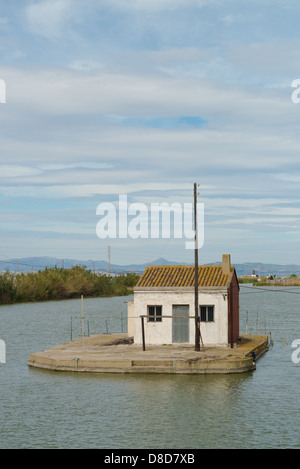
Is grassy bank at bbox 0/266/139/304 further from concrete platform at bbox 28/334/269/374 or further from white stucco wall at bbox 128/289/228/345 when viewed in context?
white stucco wall at bbox 128/289/228/345

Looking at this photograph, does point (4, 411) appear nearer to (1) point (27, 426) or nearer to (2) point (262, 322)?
(1) point (27, 426)

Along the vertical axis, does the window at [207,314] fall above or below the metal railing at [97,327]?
above

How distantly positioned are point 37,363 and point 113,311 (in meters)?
47.3

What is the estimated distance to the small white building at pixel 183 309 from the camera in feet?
121

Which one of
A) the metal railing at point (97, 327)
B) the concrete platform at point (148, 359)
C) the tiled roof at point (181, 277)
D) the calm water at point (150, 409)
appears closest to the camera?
the calm water at point (150, 409)

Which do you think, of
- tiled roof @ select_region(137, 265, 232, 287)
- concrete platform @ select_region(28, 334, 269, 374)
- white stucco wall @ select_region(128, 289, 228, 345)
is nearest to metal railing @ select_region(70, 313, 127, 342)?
tiled roof @ select_region(137, 265, 232, 287)

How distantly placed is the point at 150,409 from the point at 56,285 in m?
85.7

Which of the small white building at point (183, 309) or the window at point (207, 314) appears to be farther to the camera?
the window at point (207, 314)

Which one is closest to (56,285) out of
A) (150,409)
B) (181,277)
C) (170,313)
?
(181,277)

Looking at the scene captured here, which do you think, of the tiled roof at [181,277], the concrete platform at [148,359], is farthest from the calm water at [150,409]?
the tiled roof at [181,277]

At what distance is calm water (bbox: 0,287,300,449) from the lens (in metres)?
22.6

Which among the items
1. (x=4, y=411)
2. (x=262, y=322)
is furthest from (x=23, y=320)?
(x=4, y=411)

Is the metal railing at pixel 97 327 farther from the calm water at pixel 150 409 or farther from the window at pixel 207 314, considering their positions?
the window at pixel 207 314

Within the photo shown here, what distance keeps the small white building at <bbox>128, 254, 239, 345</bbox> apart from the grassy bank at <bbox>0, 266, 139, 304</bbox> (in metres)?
64.8
